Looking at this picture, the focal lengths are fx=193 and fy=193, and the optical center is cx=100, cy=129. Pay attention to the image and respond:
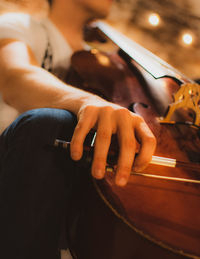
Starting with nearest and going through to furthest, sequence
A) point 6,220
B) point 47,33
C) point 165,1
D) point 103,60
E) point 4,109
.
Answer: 1. point 6,220
2. point 4,109
3. point 47,33
4. point 103,60
5. point 165,1

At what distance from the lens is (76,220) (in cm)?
55

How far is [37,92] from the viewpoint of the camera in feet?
1.81

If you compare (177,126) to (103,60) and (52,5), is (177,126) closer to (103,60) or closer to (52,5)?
(103,60)

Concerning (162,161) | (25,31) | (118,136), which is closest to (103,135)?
(118,136)

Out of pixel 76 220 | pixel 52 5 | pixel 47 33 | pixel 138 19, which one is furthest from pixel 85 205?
pixel 138 19

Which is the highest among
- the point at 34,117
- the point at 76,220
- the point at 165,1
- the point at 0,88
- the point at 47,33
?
the point at 165,1

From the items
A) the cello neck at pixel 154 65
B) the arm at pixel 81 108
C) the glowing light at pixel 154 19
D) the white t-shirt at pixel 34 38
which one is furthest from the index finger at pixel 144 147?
the glowing light at pixel 154 19

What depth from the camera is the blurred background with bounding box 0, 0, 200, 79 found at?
8.39 feet

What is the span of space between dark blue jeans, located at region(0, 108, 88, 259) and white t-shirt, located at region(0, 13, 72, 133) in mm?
520

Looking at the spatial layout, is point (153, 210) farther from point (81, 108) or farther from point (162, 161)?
point (81, 108)

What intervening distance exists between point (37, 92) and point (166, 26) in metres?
2.82

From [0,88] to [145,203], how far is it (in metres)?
0.60

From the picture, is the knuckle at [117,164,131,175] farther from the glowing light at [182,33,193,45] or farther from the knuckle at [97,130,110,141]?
the glowing light at [182,33,193,45]

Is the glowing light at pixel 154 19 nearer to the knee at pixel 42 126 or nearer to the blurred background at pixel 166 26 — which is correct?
the blurred background at pixel 166 26
